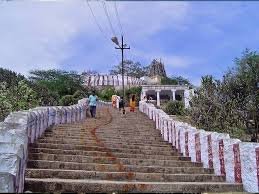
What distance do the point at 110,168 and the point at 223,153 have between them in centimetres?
265

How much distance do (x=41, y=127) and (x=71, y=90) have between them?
44394mm

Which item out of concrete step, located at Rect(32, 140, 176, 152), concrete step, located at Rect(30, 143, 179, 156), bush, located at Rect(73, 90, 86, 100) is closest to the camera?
concrete step, located at Rect(30, 143, 179, 156)

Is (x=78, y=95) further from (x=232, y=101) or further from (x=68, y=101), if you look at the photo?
(x=232, y=101)

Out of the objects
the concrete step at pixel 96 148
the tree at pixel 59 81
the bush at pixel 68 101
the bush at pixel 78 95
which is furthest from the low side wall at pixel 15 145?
the tree at pixel 59 81

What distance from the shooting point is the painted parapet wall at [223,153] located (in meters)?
8.71

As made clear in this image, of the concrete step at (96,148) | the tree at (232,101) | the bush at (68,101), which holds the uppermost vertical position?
the bush at (68,101)

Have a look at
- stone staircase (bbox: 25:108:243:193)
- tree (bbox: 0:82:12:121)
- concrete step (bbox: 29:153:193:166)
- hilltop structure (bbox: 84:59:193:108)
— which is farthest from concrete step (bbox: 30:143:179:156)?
hilltop structure (bbox: 84:59:193:108)

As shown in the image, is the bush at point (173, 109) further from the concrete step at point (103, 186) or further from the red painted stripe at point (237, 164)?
the concrete step at point (103, 186)

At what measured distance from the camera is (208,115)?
59.2 feet

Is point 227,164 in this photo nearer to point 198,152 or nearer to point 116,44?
point 198,152

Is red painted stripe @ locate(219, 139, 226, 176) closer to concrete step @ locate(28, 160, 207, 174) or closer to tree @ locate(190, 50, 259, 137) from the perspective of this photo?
concrete step @ locate(28, 160, 207, 174)

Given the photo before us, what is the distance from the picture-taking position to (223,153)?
9.95 metres

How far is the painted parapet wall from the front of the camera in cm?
871

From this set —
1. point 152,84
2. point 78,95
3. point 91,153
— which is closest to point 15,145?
point 91,153
